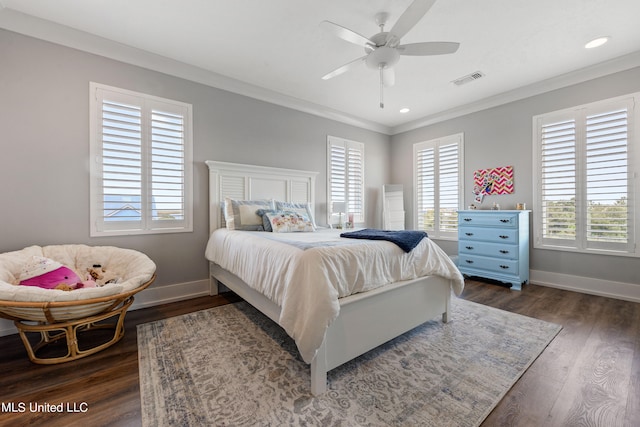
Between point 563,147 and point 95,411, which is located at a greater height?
point 563,147

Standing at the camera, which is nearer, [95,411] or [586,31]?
[95,411]

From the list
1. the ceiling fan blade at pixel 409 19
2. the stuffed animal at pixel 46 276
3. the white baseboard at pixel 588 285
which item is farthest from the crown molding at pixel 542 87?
the stuffed animal at pixel 46 276

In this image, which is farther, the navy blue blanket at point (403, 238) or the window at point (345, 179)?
the window at point (345, 179)

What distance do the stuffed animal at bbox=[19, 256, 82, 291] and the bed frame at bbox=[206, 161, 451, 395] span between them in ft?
4.18

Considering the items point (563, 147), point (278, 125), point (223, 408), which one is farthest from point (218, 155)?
point (563, 147)

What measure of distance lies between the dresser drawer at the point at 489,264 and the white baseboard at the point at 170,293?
12.1 feet

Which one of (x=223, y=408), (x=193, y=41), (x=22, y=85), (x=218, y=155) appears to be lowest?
(x=223, y=408)

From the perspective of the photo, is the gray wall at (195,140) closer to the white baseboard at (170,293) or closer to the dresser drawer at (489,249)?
the white baseboard at (170,293)

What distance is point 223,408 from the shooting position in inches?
56.4

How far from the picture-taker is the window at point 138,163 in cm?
268

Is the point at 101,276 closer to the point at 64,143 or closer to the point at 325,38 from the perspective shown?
the point at 64,143

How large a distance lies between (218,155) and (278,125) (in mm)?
1048

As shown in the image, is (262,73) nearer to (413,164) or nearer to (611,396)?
(413,164)

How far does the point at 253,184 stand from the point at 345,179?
1860 millimetres
